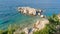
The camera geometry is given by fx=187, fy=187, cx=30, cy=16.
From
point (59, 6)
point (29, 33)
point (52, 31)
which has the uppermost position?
point (52, 31)

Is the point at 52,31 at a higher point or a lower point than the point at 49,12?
higher

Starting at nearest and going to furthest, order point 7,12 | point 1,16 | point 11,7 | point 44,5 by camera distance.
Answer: point 1,16 < point 7,12 < point 11,7 < point 44,5

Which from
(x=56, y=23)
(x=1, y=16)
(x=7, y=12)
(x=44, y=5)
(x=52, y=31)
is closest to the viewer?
(x=52, y=31)

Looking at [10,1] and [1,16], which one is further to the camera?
[10,1]

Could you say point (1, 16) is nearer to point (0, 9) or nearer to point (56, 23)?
point (0, 9)

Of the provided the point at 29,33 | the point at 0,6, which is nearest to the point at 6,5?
the point at 0,6

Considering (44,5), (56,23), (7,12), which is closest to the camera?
(56,23)

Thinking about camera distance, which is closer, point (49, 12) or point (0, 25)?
point (0, 25)

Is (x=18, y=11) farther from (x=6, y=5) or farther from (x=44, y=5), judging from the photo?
(x=44, y=5)

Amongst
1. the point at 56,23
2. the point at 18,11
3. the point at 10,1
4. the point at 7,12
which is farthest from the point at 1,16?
the point at 56,23
